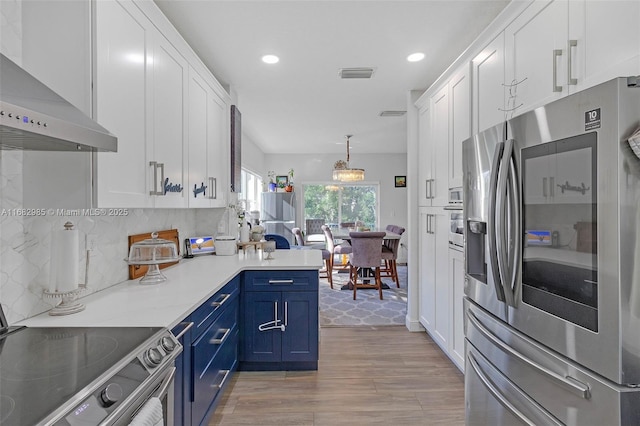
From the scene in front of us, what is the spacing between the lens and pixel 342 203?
25.5ft

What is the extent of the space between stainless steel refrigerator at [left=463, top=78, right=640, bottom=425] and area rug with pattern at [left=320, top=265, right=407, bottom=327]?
7.22 feet

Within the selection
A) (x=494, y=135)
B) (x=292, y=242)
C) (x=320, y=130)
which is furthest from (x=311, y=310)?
(x=292, y=242)

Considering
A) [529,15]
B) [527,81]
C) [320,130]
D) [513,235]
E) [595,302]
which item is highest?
[320,130]

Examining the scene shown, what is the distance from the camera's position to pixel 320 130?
5.31 meters

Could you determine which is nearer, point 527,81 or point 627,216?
point 627,216

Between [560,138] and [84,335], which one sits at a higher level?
[560,138]

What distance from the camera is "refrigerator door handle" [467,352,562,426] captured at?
1.15m

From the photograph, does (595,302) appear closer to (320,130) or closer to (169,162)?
(169,162)

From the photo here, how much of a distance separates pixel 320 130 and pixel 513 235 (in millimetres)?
4339

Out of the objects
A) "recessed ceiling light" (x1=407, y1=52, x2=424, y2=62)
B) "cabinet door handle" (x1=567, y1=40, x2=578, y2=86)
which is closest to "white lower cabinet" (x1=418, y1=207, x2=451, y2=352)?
"recessed ceiling light" (x1=407, y1=52, x2=424, y2=62)

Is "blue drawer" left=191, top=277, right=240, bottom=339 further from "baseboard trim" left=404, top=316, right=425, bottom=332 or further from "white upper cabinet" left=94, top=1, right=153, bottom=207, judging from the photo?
"baseboard trim" left=404, top=316, right=425, bottom=332

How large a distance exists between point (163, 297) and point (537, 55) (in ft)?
7.10

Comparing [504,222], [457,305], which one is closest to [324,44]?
[504,222]

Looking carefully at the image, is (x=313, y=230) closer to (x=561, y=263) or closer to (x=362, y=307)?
(x=362, y=307)
